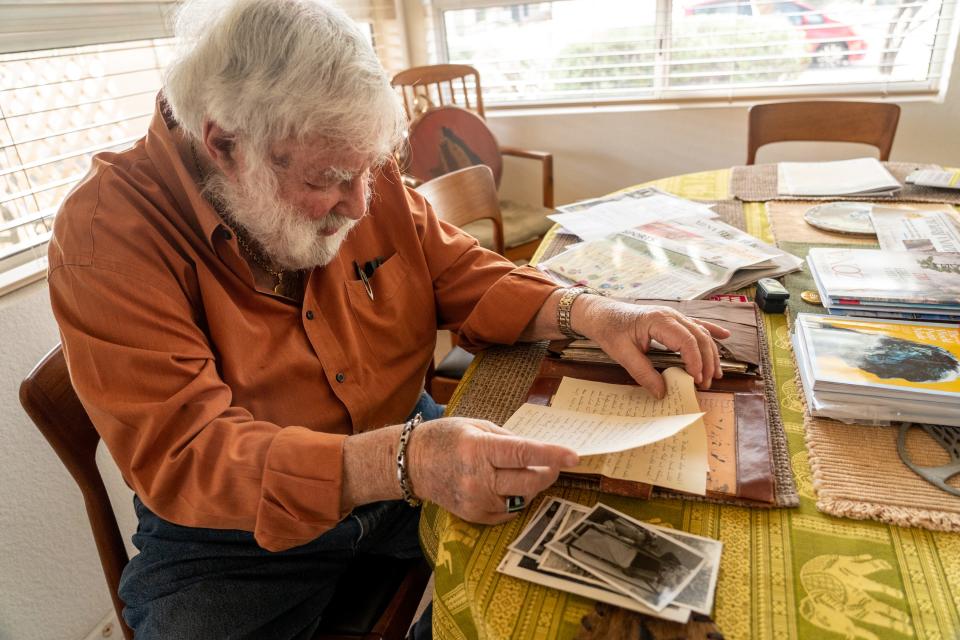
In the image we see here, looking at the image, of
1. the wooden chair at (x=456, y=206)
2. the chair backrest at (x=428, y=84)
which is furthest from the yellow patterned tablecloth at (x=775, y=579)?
the chair backrest at (x=428, y=84)

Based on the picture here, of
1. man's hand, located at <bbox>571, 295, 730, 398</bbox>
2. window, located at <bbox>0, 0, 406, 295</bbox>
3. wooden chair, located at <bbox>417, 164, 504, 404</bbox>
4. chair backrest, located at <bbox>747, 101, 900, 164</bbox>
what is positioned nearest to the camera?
man's hand, located at <bbox>571, 295, 730, 398</bbox>

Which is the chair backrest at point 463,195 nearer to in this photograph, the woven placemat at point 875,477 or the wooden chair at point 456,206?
the wooden chair at point 456,206

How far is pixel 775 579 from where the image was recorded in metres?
0.57

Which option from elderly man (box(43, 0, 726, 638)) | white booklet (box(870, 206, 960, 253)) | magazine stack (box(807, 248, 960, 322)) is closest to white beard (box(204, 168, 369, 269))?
elderly man (box(43, 0, 726, 638))

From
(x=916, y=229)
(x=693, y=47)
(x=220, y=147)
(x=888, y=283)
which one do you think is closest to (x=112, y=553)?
(x=220, y=147)

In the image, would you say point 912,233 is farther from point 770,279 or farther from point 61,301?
point 61,301

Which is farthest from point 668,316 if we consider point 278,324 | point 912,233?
point 912,233

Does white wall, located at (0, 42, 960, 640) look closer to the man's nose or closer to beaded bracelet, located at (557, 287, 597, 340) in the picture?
the man's nose

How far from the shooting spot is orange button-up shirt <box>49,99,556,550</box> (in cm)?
74

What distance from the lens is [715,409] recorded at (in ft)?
2.63

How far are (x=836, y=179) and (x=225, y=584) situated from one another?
1721 millimetres

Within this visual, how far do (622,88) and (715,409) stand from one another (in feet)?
8.16

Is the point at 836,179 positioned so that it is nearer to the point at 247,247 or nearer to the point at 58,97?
the point at 247,247

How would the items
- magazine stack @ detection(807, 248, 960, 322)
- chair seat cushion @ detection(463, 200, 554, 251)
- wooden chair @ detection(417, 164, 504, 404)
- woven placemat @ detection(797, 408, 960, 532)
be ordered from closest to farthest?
woven placemat @ detection(797, 408, 960, 532), magazine stack @ detection(807, 248, 960, 322), wooden chair @ detection(417, 164, 504, 404), chair seat cushion @ detection(463, 200, 554, 251)
